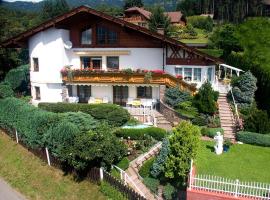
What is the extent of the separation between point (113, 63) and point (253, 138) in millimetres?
15531

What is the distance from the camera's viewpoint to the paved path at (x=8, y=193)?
20297 mm

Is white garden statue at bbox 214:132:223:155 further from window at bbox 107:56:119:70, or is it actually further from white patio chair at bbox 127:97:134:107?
window at bbox 107:56:119:70

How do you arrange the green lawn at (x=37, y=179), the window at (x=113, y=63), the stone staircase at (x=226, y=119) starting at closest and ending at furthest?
the green lawn at (x=37, y=179)
the stone staircase at (x=226, y=119)
the window at (x=113, y=63)

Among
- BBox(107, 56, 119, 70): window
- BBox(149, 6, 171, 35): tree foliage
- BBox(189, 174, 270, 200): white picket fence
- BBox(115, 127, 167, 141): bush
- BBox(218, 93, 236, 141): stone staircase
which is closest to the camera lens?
BBox(189, 174, 270, 200): white picket fence

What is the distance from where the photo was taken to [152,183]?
752 inches

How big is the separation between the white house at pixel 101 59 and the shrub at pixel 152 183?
42.2 feet

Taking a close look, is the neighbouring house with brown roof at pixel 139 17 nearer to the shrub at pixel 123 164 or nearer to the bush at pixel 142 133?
the bush at pixel 142 133

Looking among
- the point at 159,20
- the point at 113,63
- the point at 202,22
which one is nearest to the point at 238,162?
the point at 113,63

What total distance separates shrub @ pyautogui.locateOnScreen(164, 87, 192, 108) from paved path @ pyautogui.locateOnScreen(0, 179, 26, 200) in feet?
46.6

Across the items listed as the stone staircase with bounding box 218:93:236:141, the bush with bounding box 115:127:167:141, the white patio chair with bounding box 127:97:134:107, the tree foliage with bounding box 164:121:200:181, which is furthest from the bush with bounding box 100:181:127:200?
the white patio chair with bounding box 127:97:134:107

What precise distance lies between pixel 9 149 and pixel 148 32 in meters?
15.0

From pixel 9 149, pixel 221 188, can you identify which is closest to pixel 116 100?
pixel 9 149

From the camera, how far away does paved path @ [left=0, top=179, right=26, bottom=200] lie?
20.3m

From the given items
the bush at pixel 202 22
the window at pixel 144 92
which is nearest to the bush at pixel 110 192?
the window at pixel 144 92
